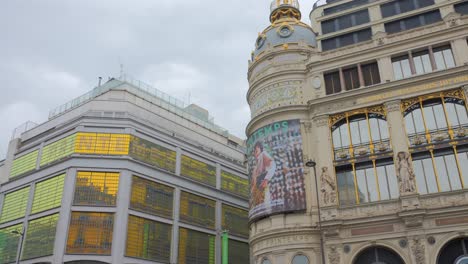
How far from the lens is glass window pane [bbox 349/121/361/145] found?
127 ft

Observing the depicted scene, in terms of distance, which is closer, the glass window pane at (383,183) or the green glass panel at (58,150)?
the glass window pane at (383,183)

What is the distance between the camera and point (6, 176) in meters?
56.6

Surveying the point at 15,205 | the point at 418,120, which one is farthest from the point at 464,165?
the point at 15,205

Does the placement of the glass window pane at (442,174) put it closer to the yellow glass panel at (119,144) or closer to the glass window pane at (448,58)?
the glass window pane at (448,58)

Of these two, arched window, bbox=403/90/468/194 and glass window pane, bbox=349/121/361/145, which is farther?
glass window pane, bbox=349/121/361/145

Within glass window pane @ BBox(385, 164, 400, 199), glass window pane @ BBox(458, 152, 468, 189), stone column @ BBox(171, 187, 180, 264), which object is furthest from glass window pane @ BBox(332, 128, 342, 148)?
stone column @ BBox(171, 187, 180, 264)

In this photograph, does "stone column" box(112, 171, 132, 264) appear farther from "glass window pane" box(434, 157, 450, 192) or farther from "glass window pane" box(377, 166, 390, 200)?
"glass window pane" box(434, 157, 450, 192)

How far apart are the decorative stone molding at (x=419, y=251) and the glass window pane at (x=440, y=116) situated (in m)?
9.80

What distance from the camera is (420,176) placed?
1388 inches

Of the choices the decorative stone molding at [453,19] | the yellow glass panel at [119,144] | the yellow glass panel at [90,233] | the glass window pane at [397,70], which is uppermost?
the decorative stone molding at [453,19]

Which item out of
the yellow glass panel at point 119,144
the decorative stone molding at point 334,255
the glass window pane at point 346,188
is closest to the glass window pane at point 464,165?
the glass window pane at point 346,188

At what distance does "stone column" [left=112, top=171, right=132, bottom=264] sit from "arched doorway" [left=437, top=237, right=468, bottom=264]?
→ 2927 centimetres

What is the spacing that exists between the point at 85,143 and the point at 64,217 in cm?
850

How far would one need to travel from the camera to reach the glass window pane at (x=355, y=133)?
3881cm
